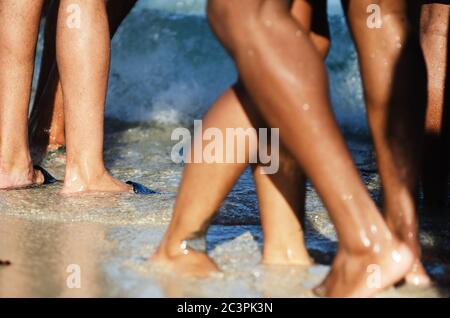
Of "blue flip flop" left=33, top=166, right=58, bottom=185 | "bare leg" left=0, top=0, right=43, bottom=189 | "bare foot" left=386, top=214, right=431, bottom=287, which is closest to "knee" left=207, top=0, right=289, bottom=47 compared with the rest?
"bare foot" left=386, top=214, right=431, bottom=287

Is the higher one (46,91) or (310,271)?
(46,91)

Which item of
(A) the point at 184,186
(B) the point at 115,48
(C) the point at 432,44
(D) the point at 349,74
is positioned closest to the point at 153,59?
(B) the point at 115,48

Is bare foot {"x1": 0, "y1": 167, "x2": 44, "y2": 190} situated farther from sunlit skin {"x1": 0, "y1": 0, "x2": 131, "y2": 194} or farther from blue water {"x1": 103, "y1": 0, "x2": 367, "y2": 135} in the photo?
blue water {"x1": 103, "y1": 0, "x2": 367, "y2": 135}

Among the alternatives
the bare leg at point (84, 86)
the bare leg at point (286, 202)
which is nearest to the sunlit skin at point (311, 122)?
the bare leg at point (286, 202)

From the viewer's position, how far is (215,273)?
235 cm

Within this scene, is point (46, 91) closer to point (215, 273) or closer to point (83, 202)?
point (83, 202)

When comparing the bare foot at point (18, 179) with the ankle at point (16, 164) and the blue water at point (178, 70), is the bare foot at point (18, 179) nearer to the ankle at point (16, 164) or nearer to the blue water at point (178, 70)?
the ankle at point (16, 164)

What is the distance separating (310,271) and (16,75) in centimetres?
172

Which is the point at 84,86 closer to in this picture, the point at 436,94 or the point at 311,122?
the point at 436,94

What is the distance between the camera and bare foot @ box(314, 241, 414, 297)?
207 centimetres

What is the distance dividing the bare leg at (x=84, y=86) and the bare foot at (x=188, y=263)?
1.19m

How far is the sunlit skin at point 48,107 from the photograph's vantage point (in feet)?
14.5

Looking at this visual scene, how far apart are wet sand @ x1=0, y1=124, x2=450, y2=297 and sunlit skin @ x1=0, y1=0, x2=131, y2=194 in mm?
139

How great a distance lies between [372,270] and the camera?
81.7 inches
